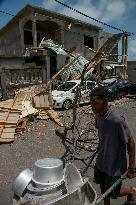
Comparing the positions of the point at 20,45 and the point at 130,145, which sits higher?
the point at 20,45

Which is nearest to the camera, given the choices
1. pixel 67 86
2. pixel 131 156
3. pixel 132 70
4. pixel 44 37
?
pixel 131 156

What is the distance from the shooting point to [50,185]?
12.0 ft

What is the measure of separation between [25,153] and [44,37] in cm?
2324

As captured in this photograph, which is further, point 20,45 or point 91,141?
point 20,45

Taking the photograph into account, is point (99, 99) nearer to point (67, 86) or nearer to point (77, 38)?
point (67, 86)

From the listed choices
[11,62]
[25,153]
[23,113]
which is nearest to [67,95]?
[23,113]

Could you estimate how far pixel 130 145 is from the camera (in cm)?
404

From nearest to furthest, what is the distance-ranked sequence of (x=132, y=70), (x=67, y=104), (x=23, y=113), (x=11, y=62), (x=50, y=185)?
(x=50, y=185) → (x=23, y=113) → (x=67, y=104) → (x=11, y=62) → (x=132, y=70)

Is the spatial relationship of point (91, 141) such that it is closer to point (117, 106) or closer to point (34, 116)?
point (34, 116)

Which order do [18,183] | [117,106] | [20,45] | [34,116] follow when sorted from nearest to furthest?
[18,183], [34,116], [117,106], [20,45]

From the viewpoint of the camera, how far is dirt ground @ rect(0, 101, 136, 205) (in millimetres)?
6527

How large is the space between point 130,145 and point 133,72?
3375 cm

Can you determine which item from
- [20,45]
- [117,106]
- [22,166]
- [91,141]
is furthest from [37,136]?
[20,45]

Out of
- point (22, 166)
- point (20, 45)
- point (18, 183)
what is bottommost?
point (22, 166)
